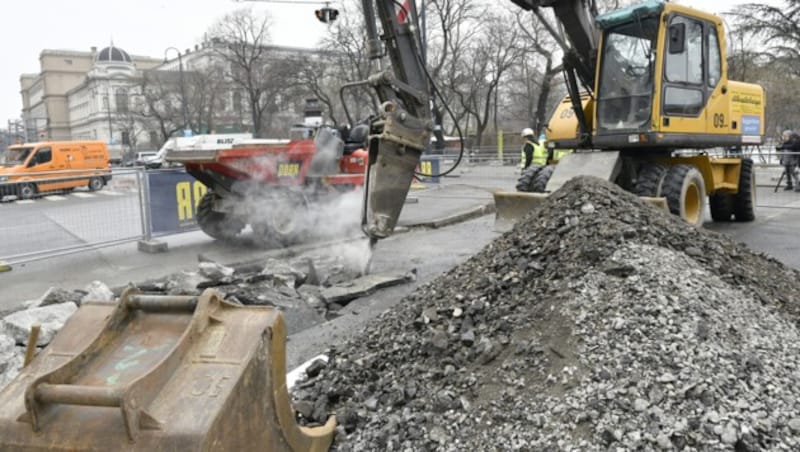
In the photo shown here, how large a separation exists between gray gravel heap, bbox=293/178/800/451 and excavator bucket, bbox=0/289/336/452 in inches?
33.3

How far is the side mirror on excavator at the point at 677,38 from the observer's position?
7.73 metres

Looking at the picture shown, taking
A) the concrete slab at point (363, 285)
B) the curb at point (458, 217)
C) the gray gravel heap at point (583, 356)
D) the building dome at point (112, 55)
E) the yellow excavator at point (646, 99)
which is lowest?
the concrete slab at point (363, 285)

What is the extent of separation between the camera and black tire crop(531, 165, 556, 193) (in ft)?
30.2

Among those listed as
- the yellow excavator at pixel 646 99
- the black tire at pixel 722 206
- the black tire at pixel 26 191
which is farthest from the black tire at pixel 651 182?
the black tire at pixel 26 191

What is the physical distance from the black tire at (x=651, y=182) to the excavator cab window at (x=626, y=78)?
669mm

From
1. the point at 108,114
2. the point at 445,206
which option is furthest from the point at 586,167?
the point at 108,114

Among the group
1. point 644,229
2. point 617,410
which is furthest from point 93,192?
point 617,410

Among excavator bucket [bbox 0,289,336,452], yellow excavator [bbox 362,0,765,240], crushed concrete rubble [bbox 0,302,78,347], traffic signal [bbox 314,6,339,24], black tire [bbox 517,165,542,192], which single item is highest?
traffic signal [bbox 314,6,339,24]

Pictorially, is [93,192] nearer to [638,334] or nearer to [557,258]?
[557,258]

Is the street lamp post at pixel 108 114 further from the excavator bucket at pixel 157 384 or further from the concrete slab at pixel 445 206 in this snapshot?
the excavator bucket at pixel 157 384

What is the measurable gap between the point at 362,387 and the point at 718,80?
7702 millimetres

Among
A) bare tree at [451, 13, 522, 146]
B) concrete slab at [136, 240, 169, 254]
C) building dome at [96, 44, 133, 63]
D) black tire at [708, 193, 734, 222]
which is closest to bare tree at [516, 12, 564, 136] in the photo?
bare tree at [451, 13, 522, 146]

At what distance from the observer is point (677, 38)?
7727mm

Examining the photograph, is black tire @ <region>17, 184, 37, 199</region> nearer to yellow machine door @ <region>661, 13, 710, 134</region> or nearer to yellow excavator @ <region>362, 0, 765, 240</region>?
yellow excavator @ <region>362, 0, 765, 240</region>
